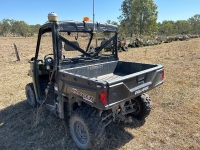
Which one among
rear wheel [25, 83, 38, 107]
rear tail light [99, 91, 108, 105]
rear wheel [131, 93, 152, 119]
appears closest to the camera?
rear tail light [99, 91, 108, 105]

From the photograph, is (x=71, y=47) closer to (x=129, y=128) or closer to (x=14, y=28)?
(x=129, y=128)

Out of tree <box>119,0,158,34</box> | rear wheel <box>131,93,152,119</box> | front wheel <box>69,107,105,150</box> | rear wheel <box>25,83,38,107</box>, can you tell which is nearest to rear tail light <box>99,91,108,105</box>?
front wheel <box>69,107,105,150</box>

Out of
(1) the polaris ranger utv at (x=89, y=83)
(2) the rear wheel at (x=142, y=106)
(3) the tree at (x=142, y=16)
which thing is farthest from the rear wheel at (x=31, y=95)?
(3) the tree at (x=142, y=16)

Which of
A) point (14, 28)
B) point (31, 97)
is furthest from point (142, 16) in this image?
point (14, 28)

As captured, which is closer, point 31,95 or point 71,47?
point 71,47

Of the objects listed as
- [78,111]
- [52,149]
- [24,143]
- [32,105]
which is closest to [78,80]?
[78,111]

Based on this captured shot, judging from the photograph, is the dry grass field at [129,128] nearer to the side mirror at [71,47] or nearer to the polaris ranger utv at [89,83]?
the polaris ranger utv at [89,83]

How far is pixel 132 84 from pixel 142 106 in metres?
1.18

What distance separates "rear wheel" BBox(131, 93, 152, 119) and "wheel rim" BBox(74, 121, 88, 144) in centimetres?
128

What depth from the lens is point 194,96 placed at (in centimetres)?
508

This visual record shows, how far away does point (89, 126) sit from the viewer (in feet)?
9.21

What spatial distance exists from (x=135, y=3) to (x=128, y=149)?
119 feet

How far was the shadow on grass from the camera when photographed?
3.38 meters

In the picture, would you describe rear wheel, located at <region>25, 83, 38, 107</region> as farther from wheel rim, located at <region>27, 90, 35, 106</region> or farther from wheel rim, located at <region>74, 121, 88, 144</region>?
wheel rim, located at <region>74, 121, 88, 144</region>
